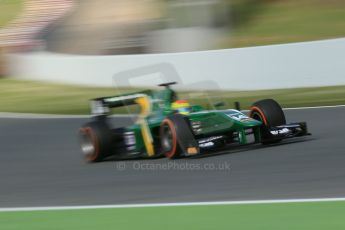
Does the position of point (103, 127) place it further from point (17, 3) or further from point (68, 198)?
point (17, 3)

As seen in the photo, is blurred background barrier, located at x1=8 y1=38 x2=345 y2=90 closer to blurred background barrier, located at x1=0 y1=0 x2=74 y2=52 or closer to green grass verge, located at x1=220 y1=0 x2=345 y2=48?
green grass verge, located at x1=220 y1=0 x2=345 y2=48

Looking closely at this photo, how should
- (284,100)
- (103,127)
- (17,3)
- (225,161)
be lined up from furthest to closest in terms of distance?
(17,3)
(284,100)
(103,127)
(225,161)

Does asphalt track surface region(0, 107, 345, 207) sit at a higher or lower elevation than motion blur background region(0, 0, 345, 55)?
lower

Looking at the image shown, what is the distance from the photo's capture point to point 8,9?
36562 mm

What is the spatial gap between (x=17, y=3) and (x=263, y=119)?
95.5ft

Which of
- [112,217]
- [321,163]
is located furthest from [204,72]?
[112,217]

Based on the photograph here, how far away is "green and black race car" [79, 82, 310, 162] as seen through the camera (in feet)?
30.6

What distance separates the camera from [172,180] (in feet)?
27.2

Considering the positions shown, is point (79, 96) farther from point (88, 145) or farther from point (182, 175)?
point (182, 175)

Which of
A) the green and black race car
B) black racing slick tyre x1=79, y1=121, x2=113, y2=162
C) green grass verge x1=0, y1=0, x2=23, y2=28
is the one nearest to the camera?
the green and black race car

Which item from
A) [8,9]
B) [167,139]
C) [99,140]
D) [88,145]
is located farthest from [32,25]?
[167,139]

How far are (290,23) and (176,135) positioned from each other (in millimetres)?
16174

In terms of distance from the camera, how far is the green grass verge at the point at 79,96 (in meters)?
15.5

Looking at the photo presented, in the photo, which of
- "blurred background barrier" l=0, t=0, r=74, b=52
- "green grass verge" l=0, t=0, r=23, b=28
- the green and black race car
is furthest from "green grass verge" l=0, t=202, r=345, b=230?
"green grass verge" l=0, t=0, r=23, b=28
